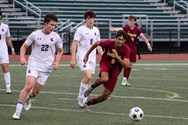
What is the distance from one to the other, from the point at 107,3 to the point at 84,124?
3667 cm

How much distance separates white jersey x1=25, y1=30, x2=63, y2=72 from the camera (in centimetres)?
1284

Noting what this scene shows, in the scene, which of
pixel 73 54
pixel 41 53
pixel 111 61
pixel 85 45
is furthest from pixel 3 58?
pixel 111 61

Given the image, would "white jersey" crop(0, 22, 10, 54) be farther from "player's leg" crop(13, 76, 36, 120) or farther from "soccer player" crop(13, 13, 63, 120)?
"player's leg" crop(13, 76, 36, 120)

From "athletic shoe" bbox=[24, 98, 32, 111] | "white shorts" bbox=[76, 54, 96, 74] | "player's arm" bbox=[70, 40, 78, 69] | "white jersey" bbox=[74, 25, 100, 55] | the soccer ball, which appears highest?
"white jersey" bbox=[74, 25, 100, 55]

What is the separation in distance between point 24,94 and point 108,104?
325cm

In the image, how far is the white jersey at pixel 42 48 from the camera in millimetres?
12844

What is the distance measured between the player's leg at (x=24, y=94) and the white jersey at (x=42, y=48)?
0.34m

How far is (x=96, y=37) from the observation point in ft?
49.6

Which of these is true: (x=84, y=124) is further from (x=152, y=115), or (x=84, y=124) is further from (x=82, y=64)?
(x=82, y=64)

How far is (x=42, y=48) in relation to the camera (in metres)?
12.9

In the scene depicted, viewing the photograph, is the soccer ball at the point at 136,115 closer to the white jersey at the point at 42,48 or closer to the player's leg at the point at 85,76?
the white jersey at the point at 42,48

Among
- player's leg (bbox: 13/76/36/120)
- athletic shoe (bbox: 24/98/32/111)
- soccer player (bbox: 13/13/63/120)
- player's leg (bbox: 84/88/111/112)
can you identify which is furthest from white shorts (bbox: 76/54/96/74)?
player's leg (bbox: 13/76/36/120)

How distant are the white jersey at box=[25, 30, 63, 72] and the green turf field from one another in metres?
0.98

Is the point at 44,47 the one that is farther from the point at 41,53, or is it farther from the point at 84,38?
the point at 84,38
